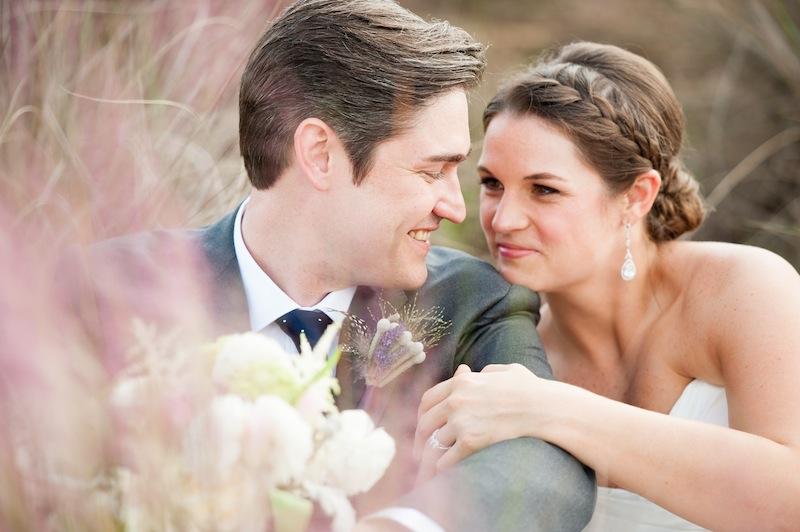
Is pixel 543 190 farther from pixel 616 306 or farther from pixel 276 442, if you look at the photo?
pixel 276 442

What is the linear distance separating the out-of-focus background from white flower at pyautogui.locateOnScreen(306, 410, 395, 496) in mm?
445

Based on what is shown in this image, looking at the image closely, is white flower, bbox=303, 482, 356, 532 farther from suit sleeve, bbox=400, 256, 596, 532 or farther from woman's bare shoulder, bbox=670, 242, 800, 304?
woman's bare shoulder, bbox=670, 242, 800, 304

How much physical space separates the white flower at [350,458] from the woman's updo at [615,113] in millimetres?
1783

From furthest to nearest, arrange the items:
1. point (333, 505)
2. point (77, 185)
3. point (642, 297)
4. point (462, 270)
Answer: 1. point (642, 297)
2. point (462, 270)
3. point (77, 185)
4. point (333, 505)

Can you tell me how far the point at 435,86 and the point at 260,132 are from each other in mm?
533

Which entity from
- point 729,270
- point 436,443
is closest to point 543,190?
point 729,270

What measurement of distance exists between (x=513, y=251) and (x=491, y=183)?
→ 0.26 meters

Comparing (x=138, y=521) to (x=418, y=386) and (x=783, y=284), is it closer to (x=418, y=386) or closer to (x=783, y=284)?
(x=418, y=386)

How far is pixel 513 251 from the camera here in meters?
3.01

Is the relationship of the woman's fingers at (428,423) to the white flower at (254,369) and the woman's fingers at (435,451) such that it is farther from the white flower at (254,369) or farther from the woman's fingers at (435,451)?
the white flower at (254,369)

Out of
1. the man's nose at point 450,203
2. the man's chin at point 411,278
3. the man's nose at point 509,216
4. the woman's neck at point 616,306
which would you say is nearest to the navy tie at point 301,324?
the man's chin at point 411,278

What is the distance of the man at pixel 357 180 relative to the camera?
8.44ft

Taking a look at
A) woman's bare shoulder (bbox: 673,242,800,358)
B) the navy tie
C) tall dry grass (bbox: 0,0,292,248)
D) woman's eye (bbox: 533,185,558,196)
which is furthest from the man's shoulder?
tall dry grass (bbox: 0,0,292,248)

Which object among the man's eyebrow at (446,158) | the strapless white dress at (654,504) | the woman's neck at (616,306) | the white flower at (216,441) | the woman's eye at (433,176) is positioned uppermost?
the white flower at (216,441)
